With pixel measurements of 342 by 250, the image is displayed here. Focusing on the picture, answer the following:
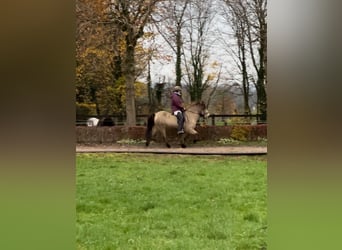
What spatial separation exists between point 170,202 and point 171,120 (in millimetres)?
771

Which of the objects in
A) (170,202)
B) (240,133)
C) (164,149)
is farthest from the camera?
(164,149)

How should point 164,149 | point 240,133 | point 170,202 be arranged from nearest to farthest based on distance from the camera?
1. point 170,202
2. point 240,133
3. point 164,149

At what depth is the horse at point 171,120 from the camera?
3395 millimetres

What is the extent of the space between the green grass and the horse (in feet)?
0.68

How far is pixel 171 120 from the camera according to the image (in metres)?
3.56

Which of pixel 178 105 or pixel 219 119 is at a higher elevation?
pixel 178 105

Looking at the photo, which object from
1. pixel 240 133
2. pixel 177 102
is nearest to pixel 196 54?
pixel 177 102

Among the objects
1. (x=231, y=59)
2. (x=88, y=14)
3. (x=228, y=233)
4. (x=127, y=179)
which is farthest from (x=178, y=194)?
(x=88, y=14)

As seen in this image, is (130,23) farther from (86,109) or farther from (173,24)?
(86,109)

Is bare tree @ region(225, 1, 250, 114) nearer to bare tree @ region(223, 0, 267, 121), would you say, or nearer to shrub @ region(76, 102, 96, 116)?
bare tree @ region(223, 0, 267, 121)

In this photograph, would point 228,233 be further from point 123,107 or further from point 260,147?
point 123,107

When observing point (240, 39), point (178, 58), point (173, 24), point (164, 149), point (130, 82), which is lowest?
point (164, 149)

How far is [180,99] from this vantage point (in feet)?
11.3
